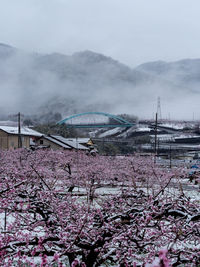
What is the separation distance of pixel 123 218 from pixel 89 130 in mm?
104941

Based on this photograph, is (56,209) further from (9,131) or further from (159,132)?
(159,132)

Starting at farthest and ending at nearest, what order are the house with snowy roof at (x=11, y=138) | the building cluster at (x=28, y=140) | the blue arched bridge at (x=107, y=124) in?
the blue arched bridge at (x=107, y=124) → the building cluster at (x=28, y=140) → the house with snowy roof at (x=11, y=138)

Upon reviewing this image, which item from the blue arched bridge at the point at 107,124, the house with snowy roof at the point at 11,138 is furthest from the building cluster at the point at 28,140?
the blue arched bridge at the point at 107,124

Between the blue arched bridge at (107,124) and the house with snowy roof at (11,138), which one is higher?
the blue arched bridge at (107,124)

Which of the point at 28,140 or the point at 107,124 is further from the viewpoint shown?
the point at 107,124

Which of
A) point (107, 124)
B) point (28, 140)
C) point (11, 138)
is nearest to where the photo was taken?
point (11, 138)

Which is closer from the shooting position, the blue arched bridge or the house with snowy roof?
the house with snowy roof

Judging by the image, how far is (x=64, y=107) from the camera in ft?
607

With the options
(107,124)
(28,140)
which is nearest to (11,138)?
(28,140)

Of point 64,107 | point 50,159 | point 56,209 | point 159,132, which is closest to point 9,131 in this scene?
point 50,159

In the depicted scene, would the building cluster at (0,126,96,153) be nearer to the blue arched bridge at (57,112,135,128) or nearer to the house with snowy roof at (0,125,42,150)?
the house with snowy roof at (0,125,42,150)

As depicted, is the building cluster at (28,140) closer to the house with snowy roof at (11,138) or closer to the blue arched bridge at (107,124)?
the house with snowy roof at (11,138)

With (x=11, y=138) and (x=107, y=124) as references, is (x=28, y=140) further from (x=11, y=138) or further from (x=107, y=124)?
(x=107, y=124)

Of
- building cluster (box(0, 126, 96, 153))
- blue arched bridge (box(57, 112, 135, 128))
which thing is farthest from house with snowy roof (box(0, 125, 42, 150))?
blue arched bridge (box(57, 112, 135, 128))
